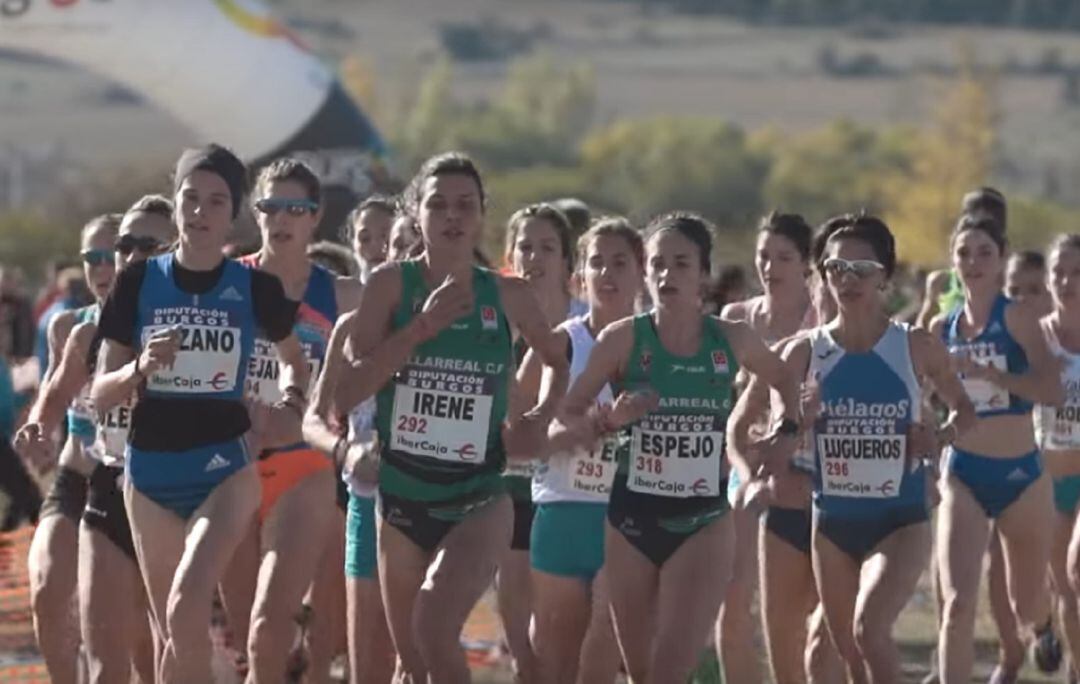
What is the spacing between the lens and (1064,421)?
11234 mm

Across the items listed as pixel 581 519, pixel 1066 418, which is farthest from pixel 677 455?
pixel 1066 418

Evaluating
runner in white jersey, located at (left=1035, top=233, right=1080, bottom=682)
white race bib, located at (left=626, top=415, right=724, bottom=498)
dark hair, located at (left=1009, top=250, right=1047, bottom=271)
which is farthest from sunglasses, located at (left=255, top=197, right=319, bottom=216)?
dark hair, located at (left=1009, top=250, right=1047, bottom=271)

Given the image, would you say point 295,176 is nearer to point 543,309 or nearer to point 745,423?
point 543,309

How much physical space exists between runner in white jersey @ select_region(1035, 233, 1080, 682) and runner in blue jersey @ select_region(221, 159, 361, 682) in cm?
349

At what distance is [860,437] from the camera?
850 centimetres

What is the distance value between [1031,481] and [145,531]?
3.71 m

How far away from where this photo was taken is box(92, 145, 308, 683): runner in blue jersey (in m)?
7.89

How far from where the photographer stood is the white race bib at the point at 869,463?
849 cm

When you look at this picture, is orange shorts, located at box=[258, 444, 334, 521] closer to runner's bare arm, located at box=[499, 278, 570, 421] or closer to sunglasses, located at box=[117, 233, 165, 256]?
sunglasses, located at box=[117, 233, 165, 256]

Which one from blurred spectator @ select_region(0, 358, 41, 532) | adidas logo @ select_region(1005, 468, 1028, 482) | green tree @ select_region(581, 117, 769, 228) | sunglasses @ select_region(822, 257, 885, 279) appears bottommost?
blurred spectator @ select_region(0, 358, 41, 532)

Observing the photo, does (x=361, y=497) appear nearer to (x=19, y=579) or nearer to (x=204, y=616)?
(x=204, y=616)

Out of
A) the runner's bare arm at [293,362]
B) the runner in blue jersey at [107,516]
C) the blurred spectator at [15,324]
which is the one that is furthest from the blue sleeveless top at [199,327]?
the blurred spectator at [15,324]

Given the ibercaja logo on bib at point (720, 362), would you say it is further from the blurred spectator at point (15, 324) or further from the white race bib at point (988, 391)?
the blurred spectator at point (15, 324)

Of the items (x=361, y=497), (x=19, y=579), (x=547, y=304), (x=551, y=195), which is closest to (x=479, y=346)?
(x=361, y=497)
